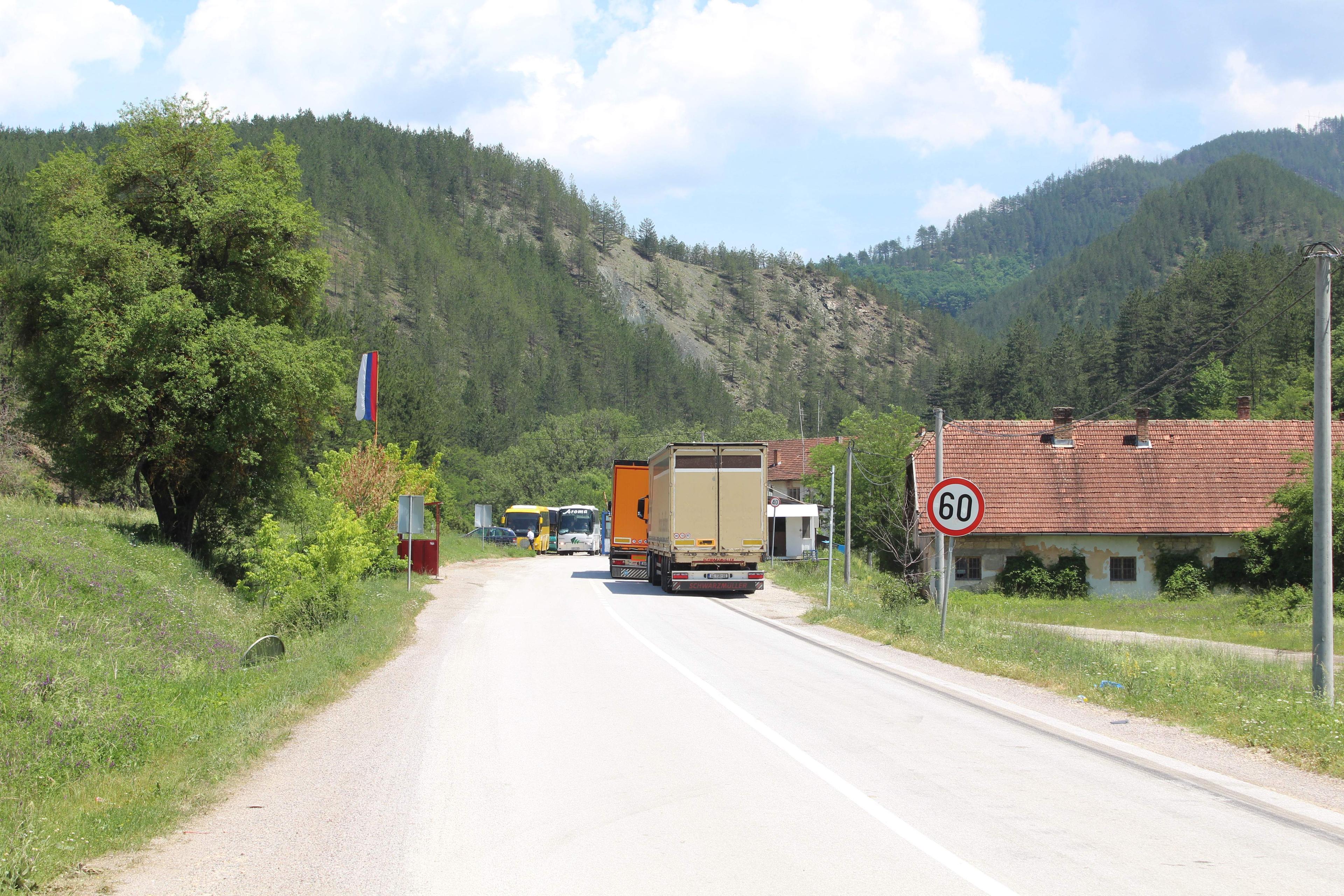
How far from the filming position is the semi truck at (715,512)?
29500 millimetres

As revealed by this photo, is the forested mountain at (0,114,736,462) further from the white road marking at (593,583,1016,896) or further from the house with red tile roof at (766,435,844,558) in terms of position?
the white road marking at (593,583,1016,896)

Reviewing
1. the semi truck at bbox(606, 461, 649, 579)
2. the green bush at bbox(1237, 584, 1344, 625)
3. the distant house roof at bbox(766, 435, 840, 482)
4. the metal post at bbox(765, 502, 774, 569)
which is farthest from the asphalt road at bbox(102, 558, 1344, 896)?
the distant house roof at bbox(766, 435, 840, 482)

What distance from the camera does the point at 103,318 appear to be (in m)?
23.6

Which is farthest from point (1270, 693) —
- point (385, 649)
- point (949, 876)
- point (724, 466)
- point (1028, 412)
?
point (1028, 412)

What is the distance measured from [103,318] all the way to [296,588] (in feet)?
30.4

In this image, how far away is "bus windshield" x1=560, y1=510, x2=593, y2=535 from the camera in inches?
2549

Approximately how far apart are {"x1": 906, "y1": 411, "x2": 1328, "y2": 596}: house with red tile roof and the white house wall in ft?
0.14

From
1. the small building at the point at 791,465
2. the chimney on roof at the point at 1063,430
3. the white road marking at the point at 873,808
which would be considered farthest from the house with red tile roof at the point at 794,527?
the white road marking at the point at 873,808

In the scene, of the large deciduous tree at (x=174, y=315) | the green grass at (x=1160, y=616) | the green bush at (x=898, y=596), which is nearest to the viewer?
the green bush at (x=898, y=596)

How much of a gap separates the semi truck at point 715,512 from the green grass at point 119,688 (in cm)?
1056

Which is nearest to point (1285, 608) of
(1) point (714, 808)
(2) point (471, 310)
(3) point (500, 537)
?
(1) point (714, 808)

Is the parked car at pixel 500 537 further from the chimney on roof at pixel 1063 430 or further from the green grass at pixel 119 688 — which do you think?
the green grass at pixel 119 688

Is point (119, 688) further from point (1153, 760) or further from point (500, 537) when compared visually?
point (500, 537)

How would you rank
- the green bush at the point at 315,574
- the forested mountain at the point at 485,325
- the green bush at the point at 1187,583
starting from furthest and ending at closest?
1. the forested mountain at the point at 485,325
2. the green bush at the point at 1187,583
3. the green bush at the point at 315,574
